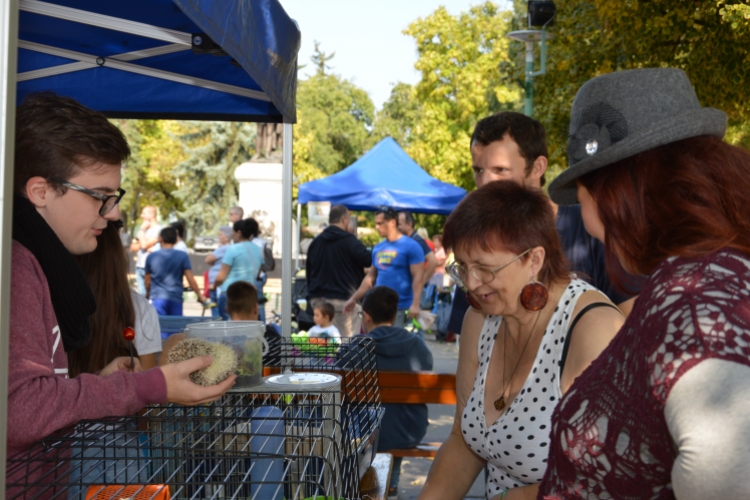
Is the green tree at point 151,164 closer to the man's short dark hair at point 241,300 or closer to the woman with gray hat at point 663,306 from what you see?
the man's short dark hair at point 241,300

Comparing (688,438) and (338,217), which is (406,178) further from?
(688,438)

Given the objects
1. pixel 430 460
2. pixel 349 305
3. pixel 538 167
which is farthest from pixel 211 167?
pixel 538 167

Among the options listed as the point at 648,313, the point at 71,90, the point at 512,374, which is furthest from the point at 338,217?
the point at 648,313

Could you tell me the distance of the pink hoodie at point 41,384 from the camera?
54.6 inches

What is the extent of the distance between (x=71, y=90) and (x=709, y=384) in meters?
3.44

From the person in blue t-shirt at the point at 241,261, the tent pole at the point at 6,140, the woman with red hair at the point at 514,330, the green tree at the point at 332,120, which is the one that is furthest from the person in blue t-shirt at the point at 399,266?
the green tree at the point at 332,120

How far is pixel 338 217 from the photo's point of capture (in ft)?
27.6

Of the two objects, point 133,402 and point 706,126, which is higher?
point 706,126

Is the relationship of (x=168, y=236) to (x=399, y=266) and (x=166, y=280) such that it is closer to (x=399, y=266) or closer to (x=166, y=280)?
(x=166, y=280)

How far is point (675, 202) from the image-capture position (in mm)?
1194

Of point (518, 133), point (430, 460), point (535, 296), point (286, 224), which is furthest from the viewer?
point (430, 460)

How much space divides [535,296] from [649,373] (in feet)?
3.56

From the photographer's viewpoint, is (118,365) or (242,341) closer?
(242,341)

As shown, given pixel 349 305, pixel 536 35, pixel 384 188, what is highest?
pixel 536 35
